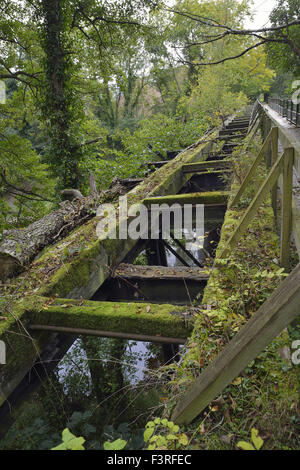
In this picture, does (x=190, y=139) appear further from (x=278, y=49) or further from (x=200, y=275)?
(x=200, y=275)

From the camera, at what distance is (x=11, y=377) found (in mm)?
3062

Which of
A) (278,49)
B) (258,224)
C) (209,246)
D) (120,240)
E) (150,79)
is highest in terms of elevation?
(150,79)

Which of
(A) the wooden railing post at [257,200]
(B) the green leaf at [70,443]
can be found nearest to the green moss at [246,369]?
(A) the wooden railing post at [257,200]

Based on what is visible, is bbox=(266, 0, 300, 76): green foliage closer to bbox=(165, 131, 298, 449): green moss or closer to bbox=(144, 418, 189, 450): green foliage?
bbox=(165, 131, 298, 449): green moss

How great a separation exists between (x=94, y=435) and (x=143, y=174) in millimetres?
7826

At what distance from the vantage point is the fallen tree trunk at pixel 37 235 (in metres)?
4.22

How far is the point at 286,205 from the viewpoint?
9.67 ft

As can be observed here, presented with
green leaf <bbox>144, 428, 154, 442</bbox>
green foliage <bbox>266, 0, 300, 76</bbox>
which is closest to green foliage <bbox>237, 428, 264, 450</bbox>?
green leaf <bbox>144, 428, 154, 442</bbox>

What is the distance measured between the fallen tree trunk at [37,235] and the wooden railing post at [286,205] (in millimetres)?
3488

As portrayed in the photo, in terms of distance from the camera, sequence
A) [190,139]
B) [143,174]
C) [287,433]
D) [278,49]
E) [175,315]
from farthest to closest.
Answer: [190,139] → [278,49] → [143,174] → [175,315] → [287,433]

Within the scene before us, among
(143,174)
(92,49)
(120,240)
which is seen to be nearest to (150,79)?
(92,49)

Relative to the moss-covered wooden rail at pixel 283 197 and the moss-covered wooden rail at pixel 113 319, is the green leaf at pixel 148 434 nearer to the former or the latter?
the moss-covered wooden rail at pixel 113 319

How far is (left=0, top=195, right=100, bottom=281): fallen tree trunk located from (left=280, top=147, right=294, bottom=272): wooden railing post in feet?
11.4

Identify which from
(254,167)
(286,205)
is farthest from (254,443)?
(254,167)
